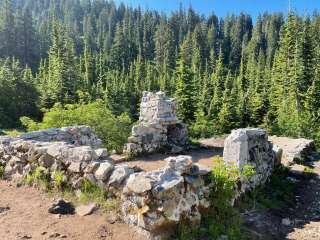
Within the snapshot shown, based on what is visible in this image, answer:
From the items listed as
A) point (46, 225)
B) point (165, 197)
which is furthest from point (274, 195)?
point (46, 225)

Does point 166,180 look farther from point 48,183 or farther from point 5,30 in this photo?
point 5,30

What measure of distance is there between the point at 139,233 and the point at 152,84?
55.4 m

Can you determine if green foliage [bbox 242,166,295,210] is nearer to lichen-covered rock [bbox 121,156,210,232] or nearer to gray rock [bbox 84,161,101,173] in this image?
lichen-covered rock [bbox 121,156,210,232]

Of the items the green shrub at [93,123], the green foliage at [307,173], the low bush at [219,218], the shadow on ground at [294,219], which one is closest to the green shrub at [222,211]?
the low bush at [219,218]

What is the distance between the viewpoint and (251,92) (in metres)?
40.5

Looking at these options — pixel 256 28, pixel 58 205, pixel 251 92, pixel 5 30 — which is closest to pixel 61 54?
pixel 251 92

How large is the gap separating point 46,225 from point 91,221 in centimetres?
87

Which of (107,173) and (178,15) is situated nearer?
(107,173)

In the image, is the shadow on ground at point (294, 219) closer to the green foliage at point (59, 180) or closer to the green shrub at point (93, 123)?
the green foliage at point (59, 180)

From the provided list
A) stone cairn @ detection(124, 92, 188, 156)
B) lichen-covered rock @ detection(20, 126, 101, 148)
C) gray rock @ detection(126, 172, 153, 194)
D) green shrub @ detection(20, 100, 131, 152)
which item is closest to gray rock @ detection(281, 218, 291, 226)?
gray rock @ detection(126, 172, 153, 194)

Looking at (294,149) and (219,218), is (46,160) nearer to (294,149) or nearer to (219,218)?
(219,218)

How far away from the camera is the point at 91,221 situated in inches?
289

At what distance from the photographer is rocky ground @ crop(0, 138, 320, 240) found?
6.93 metres

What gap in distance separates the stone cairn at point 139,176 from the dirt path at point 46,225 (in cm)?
40
